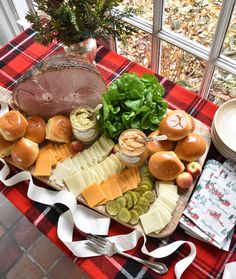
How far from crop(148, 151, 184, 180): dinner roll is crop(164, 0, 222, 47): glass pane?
55cm

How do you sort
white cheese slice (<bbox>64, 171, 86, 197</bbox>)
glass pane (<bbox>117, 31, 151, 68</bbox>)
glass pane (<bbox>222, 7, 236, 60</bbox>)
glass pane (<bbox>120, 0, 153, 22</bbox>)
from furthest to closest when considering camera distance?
glass pane (<bbox>117, 31, 151, 68</bbox>), glass pane (<bbox>120, 0, 153, 22</bbox>), glass pane (<bbox>222, 7, 236, 60</bbox>), white cheese slice (<bbox>64, 171, 86, 197</bbox>)

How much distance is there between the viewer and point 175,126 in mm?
899

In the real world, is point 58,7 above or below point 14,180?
above

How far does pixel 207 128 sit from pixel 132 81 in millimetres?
285

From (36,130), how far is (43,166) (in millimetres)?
114

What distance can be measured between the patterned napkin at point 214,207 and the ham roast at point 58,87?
42cm

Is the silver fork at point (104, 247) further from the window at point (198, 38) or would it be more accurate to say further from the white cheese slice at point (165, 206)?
the window at point (198, 38)

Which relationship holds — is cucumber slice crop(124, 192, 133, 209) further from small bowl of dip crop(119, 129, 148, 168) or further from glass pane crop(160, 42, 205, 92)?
glass pane crop(160, 42, 205, 92)

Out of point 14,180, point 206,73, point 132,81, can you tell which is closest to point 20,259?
point 14,180

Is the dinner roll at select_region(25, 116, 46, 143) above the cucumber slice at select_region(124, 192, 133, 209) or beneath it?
above

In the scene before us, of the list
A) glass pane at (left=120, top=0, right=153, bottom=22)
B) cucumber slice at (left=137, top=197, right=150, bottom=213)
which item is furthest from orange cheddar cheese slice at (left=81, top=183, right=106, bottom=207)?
glass pane at (left=120, top=0, right=153, bottom=22)

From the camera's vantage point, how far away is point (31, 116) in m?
1.06

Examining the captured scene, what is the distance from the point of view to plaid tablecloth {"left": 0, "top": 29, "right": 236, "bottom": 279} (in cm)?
84

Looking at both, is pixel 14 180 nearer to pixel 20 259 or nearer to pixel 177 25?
pixel 20 259
